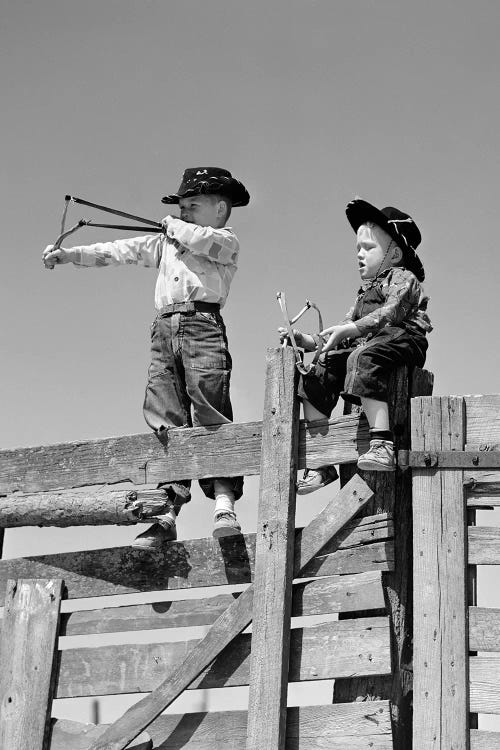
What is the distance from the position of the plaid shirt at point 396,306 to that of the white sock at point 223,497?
1278mm

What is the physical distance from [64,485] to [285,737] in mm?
2321

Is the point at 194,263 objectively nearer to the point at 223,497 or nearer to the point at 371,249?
the point at 371,249

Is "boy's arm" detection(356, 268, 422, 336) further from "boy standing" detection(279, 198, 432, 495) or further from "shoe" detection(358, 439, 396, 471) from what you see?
"shoe" detection(358, 439, 396, 471)

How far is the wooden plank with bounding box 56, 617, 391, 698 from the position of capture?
5.90 metres

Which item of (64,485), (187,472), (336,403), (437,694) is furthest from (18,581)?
(437,694)

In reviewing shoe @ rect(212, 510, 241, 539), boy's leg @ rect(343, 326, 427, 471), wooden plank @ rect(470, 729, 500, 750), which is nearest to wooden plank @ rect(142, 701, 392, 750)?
wooden plank @ rect(470, 729, 500, 750)

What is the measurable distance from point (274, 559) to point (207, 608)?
1.90ft

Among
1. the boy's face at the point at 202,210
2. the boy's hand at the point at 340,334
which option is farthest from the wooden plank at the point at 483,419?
the boy's face at the point at 202,210

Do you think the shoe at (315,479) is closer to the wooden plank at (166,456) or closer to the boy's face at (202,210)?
the wooden plank at (166,456)

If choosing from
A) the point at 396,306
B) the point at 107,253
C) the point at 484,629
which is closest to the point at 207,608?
the point at 484,629

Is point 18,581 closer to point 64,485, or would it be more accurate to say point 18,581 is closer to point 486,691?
point 64,485

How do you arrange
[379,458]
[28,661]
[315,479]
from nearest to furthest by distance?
[379,458] < [315,479] < [28,661]

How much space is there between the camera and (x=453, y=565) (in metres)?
5.88

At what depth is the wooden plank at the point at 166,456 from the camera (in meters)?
6.41
